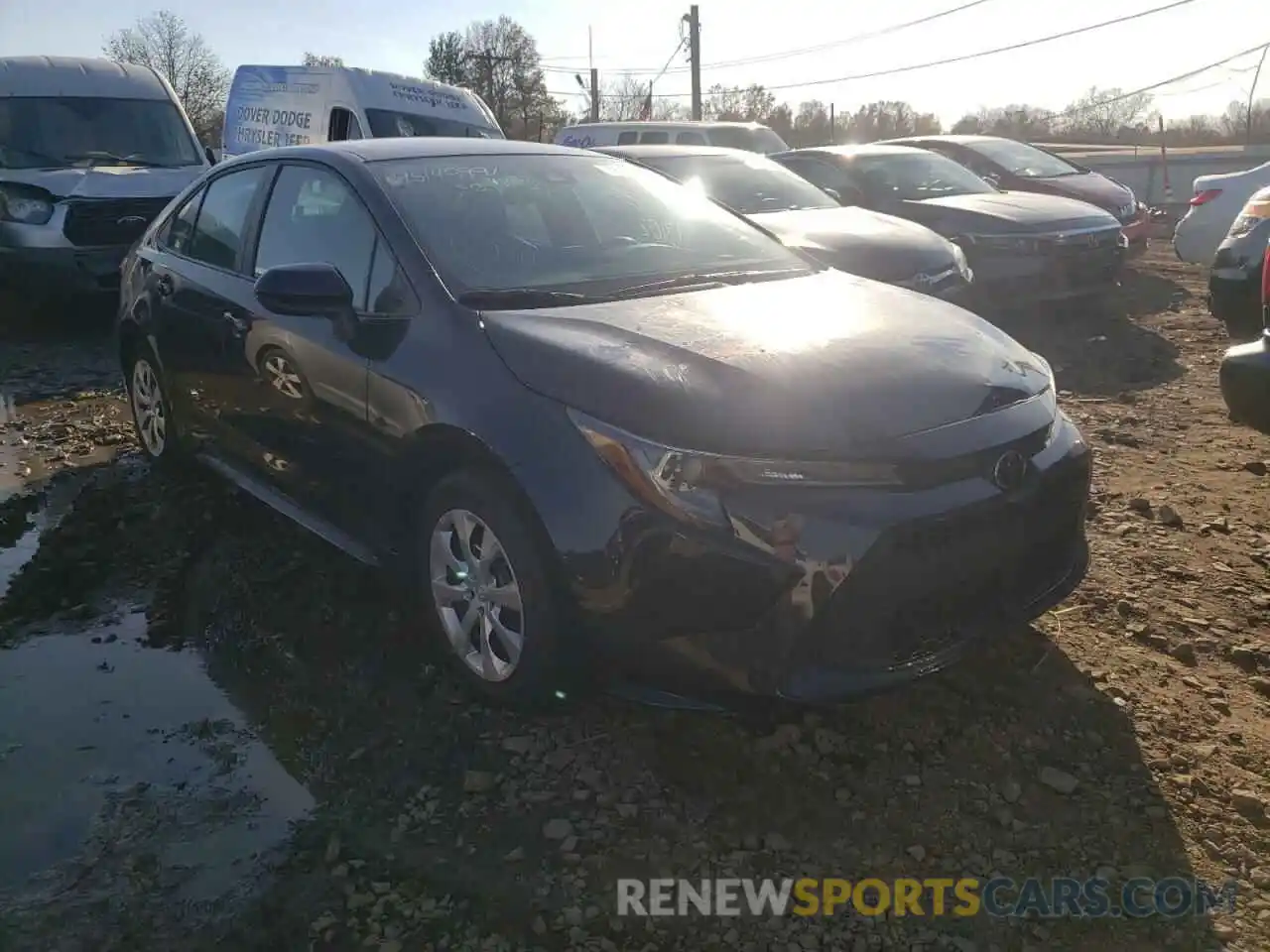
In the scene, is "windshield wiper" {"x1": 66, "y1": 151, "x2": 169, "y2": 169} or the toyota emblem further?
"windshield wiper" {"x1": 66, "y1": 151, "x2": 169, "y2": 169}

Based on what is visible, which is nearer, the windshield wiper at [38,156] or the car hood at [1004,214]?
the car hood at [1004,214]

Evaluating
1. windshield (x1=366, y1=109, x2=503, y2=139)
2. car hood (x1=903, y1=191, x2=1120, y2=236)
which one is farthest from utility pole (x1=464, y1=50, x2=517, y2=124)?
car hood (x1=903, y1=191, x2=1120, y2=236)

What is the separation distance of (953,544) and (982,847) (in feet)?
2.36

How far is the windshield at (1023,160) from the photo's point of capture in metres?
11.3

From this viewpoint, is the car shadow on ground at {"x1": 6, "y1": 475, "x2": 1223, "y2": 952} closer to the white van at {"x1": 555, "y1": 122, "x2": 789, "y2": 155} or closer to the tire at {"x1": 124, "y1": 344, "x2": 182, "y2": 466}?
the tire at {"x1": 124, "y1": 344, "x2": 182, "y2": 466}

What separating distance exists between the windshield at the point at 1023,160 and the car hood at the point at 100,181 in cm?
797

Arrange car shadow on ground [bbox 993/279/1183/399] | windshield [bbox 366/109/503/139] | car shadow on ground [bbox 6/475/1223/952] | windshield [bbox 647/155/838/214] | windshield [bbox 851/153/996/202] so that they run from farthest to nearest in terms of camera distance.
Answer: windshield [bbox 366/109/503/139] → windshield [bbox 851/153/996/202] → windshield [bbox 647/155/838/214] → car shadow on ground [bbox 993/279/1183/399] → car shadow on ground [bbox 6/475/1223/952]

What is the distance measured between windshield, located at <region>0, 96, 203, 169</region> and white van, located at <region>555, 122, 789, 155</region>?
17.7 ft

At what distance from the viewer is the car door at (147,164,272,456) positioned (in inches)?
164

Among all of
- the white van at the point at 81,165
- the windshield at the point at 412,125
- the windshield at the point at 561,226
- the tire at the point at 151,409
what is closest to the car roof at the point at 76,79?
the white van at the point at 81,165

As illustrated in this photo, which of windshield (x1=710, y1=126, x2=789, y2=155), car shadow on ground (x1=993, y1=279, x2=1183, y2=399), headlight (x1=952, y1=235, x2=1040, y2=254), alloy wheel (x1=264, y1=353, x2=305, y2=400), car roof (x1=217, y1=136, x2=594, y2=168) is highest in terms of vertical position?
windshield (x1=710, y1=126, x2=789, y2=155)

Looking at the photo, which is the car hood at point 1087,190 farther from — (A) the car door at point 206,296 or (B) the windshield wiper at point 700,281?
(A) the car door at point 206,296

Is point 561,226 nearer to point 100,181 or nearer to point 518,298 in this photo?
point 518,298

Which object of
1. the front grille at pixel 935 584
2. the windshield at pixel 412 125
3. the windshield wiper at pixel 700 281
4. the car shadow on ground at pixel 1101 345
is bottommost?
the car shadow on ground at pixel 1101 345
